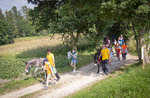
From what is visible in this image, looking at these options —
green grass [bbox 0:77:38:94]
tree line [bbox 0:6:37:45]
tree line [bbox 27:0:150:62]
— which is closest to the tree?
tree line [bbox 0:6:37:45]

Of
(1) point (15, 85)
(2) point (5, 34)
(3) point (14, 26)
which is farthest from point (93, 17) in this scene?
(3) point (14, 26)

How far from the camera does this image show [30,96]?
659cm

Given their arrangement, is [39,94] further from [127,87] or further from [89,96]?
[127,87]

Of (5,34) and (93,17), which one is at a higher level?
(5,34)

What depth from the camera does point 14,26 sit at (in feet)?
229

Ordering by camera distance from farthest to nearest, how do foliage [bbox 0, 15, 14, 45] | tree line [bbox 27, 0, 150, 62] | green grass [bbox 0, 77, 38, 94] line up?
foliage [bbox 0, 15, 14, 45], green grass [bbox 0, 77, 38, 94], tree line [bbox 27, 0, 150, 62]

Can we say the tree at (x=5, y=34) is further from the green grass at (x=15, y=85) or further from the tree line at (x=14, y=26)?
the green grass at (x=15, y=85)

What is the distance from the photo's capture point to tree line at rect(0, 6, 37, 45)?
167ft

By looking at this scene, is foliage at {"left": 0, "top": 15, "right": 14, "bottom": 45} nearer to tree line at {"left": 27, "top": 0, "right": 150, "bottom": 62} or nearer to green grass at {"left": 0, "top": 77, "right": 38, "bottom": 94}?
tree line at {"left": 27, "top": 0, "right": 150, "bottom": 62}

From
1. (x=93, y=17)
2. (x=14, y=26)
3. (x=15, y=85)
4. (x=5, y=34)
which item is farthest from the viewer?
(x=14, y=26)

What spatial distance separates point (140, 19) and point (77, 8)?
4348 mm

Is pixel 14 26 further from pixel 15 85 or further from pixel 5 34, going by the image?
pixel 15 85

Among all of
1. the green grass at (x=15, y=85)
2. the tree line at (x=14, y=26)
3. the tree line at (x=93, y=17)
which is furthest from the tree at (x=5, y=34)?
the green grass at (x=15, y=85)

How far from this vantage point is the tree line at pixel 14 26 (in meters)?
50.9
